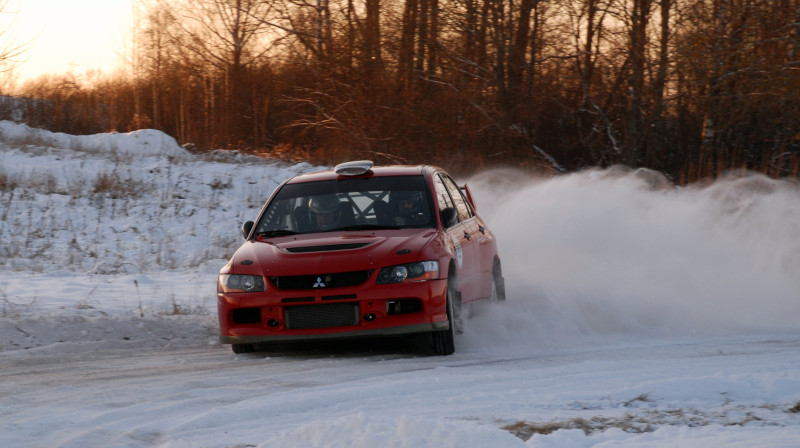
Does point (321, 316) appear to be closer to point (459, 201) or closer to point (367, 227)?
point (367, 227)

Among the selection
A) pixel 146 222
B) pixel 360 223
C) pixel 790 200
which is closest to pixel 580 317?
pixel 360 223

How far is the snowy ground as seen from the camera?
4566 millimetres

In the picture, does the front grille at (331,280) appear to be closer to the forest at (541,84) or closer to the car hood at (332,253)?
the car hood at (332,253)

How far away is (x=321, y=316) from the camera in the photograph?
695 cm

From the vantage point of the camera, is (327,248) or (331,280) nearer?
(331,280)

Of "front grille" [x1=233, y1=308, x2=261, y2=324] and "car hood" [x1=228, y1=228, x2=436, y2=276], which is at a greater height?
"car hood" [x1=228, y1=228, x2=436, y2=276]

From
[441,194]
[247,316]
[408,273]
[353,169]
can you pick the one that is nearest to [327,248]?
[408,273]

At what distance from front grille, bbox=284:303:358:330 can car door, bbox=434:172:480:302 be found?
1.07 m

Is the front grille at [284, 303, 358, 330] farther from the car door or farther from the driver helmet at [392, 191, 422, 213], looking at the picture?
the driver helmet at [392, 191, 422, 213]

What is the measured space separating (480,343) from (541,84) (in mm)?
15505

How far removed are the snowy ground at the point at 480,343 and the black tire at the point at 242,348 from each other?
207 millimetres

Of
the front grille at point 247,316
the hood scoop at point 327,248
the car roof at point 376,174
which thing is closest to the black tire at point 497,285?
the car roof at point 376,174

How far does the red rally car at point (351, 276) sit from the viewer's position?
22.7 ft

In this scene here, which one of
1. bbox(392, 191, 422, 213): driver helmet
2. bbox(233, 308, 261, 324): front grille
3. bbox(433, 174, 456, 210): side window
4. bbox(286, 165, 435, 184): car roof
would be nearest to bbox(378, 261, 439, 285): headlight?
bbox(233, 308, 261, 324): front grille
